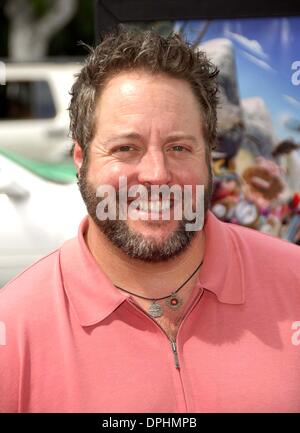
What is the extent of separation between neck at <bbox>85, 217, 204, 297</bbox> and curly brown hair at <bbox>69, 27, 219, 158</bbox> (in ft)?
0.96

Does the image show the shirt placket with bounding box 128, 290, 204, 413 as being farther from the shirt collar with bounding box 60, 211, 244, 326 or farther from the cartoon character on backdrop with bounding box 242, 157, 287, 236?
the cartoon character on backdrop with bounding box 242, 157, 287, 236

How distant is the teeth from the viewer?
199cm

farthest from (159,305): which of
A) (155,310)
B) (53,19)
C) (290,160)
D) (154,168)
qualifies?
(53,19)

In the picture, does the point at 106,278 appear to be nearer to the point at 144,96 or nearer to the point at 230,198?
the point at 144,96

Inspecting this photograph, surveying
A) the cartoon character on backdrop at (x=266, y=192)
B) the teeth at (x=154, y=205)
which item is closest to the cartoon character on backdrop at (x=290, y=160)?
the cartoon character on backdrop at (x=266, y=192)

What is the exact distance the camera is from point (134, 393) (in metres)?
1.90

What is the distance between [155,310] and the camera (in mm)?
2047

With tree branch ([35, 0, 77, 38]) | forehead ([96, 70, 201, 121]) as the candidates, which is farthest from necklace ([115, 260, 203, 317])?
tree branch ([35, 0, 77, 38])

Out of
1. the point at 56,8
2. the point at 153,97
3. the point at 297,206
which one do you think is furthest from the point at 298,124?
the point at 56,8

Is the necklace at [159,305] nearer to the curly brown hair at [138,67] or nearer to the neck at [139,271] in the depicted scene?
the neck at [139,271]

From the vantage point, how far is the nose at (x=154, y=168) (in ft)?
6.37

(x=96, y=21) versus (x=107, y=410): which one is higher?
(x=96, y=21)

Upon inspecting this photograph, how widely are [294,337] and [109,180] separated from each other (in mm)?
662

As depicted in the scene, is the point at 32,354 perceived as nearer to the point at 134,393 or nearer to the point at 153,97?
the point at 134,393
